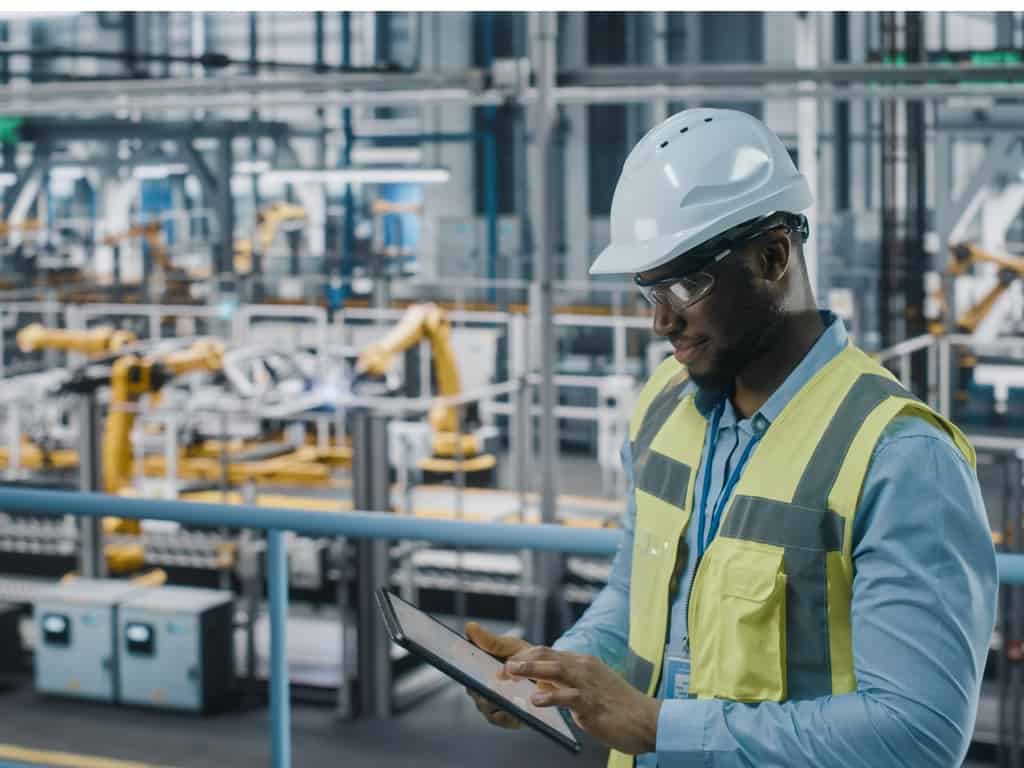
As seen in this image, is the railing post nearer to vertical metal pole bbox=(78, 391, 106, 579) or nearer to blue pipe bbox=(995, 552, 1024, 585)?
vertical metal pole bbox=(78, 391, 106, 579)

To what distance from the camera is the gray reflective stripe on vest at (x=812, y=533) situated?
1372 mm

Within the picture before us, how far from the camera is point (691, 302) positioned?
4.65 feet

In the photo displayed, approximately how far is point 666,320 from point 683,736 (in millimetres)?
409

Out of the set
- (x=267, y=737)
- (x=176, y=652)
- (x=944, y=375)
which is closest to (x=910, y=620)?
(x=267, y=737)

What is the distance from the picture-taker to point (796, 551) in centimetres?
138

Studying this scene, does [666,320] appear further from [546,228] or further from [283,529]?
[546,228]

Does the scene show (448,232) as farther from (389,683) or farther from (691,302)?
(691,302)

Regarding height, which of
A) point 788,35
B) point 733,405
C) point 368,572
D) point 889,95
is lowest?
point 368,572

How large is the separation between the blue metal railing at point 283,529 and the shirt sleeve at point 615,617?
23.9 inches

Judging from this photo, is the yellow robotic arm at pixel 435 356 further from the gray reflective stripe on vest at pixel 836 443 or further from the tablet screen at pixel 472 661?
the gray reflective stripe on vest at pixel 836 443

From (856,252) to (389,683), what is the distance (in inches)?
479

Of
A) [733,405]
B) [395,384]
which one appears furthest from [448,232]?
[733,405]

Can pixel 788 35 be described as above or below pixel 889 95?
above

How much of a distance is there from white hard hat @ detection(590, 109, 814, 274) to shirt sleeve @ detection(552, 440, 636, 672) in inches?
14.7
